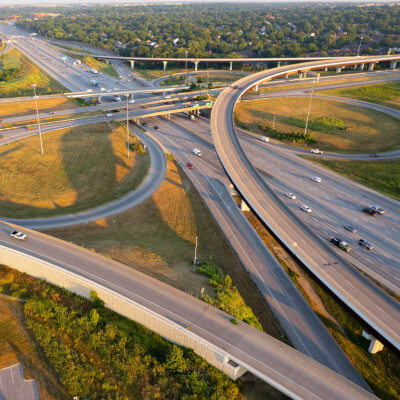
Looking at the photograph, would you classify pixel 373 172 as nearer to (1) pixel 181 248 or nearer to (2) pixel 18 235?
(1) pixel 181 248

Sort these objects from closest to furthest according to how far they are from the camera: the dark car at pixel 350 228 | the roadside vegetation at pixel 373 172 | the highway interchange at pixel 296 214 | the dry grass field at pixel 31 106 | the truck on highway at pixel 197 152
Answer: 1. the highway interchange at pixel 296 214
2. the dark car at pixel 350 228
3. the roadside vegetation at pixel 373 172
4. the truck on highway at pixel 197 152
5. the dry grass field at pixel 31 106

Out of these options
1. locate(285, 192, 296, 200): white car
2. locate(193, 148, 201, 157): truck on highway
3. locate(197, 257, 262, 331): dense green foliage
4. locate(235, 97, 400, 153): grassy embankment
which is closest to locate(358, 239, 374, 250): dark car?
locate(285, 192, 296, 200): white car

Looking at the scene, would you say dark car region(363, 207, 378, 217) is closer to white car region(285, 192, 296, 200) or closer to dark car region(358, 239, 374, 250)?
dark car region(358, 239, 374, 250)

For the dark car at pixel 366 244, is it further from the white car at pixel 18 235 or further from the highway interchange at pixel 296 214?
the white car at pixel 18 235

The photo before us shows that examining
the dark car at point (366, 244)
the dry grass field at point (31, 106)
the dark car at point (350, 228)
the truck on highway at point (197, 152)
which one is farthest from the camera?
the dry grass field at point (31, 106)

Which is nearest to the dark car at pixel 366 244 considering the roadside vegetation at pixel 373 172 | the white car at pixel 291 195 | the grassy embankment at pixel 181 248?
the white car at pixel 291 195
